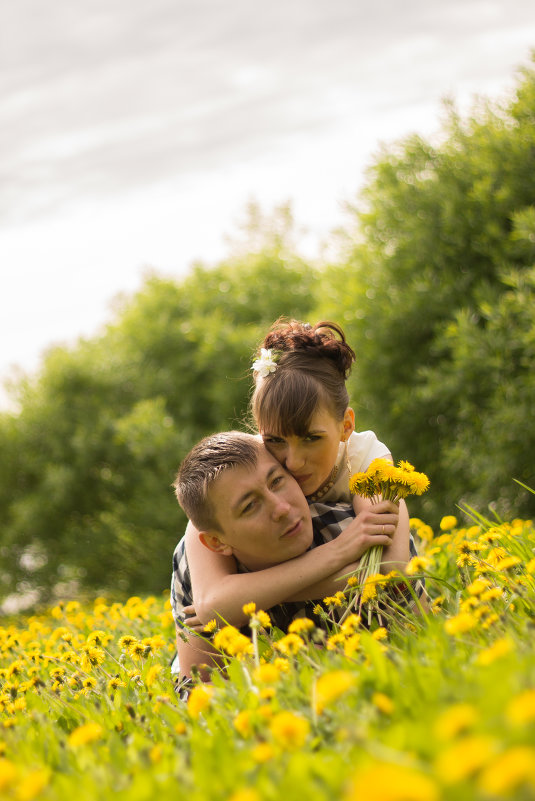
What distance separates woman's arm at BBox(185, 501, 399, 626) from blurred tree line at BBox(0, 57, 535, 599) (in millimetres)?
1080

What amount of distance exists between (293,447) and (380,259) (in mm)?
4921

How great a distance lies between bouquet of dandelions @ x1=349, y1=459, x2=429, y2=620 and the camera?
117 inches

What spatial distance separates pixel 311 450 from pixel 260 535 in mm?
461

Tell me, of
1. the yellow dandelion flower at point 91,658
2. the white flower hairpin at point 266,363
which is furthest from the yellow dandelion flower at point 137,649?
the white flower hairpin at point 266,363

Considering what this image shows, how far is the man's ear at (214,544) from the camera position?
3305mm

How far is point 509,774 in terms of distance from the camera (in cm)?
100

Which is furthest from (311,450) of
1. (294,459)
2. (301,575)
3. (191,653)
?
(191,653)

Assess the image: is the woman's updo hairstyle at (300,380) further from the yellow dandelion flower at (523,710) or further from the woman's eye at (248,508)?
the yellow dandelion flower at (523,710)

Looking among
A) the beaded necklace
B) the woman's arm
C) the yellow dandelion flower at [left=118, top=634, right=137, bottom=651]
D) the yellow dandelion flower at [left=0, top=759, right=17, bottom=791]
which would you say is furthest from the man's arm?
the yellow dandelion flower at [left=0, top=759, right=17, bottom=791]

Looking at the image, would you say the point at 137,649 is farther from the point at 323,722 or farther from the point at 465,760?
the point at 465,760

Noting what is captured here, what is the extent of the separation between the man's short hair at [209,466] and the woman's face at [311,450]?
4.1 inches

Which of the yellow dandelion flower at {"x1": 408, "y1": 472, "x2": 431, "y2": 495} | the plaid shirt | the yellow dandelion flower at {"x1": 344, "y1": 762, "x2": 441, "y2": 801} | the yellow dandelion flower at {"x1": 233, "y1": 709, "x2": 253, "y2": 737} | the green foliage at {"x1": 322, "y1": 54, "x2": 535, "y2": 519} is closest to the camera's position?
the yellow dandelion flower at {"x1": 344, "y1": 762, "x2": 441, "y2": 801}

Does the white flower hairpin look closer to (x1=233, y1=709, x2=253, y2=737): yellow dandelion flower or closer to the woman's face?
the woman's face

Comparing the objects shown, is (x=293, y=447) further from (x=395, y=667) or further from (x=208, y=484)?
(x=395, y=667)
